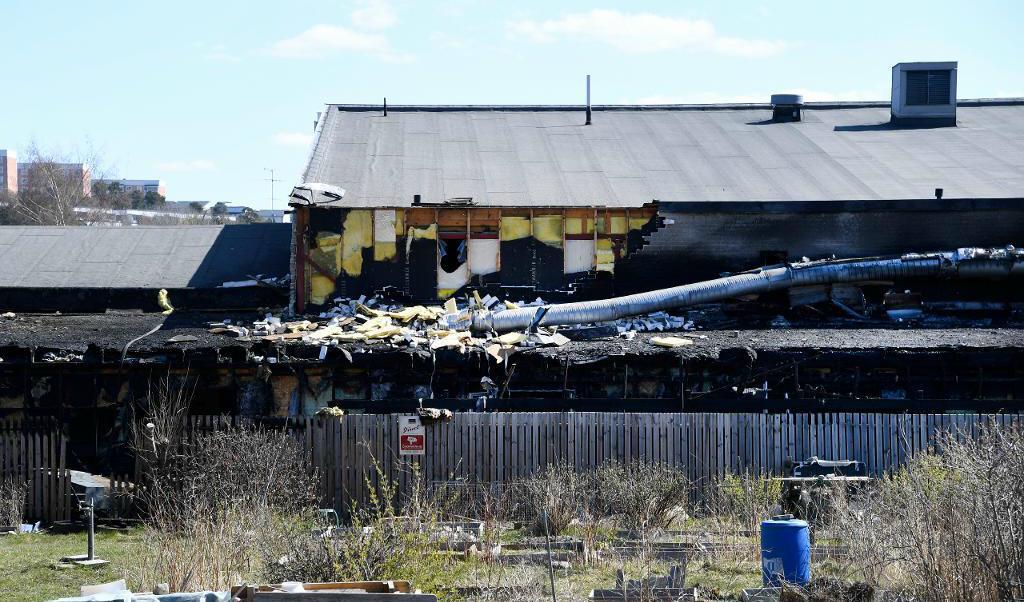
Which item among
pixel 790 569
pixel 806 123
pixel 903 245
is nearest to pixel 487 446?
pixel 790 569

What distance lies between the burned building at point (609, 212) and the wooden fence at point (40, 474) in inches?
314

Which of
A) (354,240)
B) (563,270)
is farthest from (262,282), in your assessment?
(563,270)

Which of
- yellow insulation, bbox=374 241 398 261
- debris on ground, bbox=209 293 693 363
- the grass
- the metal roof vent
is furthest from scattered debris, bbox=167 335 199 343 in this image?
the metal roof vent

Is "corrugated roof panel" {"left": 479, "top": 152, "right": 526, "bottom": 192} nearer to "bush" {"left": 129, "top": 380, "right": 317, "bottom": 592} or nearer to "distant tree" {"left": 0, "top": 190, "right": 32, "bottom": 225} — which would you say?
"bush" {"left": 129, "top": 380, "right": 317, "bottom": 592}

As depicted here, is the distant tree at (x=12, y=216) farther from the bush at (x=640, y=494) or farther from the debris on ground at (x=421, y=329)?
the bush at (x=640, y=494)

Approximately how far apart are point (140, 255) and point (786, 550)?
20.6 metres

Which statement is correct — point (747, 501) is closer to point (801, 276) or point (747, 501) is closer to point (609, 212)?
point (801, 276)

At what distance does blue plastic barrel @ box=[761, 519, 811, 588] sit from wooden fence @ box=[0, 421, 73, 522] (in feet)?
35.8

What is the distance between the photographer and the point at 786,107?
3288cm

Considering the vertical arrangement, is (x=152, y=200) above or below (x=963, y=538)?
above

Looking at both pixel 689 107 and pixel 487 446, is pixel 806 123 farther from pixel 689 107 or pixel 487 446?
pixel 487 446

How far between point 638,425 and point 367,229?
9.74 m

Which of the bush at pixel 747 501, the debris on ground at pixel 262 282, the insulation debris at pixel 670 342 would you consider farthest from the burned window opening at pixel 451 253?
the bush at pixel 747 501

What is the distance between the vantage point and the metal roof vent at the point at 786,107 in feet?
107
